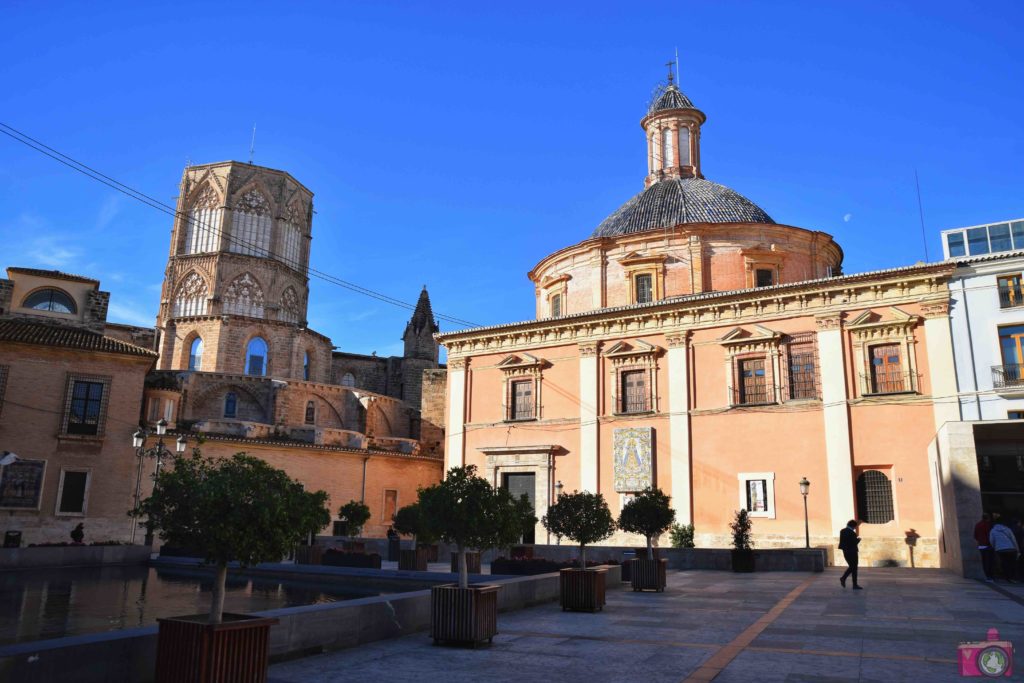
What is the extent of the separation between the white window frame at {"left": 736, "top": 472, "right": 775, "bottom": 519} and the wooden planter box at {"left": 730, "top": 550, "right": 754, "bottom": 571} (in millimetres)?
5269

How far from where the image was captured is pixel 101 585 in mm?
16328

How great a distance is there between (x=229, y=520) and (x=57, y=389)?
26.6m

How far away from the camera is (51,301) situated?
32938mm

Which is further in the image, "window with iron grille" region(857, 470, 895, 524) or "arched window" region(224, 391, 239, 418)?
"arched window" region(224, 391, 239, 418)

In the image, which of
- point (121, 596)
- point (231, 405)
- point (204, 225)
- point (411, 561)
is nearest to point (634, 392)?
point (411, 561)

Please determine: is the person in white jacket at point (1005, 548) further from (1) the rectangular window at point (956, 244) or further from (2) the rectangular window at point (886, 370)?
(1) the rectangular window at point (956, 244)

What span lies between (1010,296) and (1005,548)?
1089 cm

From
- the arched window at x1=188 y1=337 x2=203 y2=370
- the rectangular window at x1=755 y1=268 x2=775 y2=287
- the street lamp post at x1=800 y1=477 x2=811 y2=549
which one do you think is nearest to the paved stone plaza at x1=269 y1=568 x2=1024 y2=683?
the street lamp post at x1=800 y1=477 x2=811 y2=549

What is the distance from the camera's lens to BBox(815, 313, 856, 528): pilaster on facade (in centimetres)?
2395

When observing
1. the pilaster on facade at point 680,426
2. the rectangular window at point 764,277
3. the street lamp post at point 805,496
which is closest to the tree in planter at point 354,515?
the pilaster on facade at point 680,426

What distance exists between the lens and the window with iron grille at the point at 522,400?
31.6 m

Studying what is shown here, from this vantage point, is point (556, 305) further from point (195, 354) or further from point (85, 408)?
point (195, 354)

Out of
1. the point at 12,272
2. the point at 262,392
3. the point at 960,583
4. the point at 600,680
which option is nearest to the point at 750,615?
the point at 600,680

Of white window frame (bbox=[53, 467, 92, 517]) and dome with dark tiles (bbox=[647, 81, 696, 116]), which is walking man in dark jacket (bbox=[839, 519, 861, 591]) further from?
dome with dark tiles (bbox=[647, 81, 696, 116])
